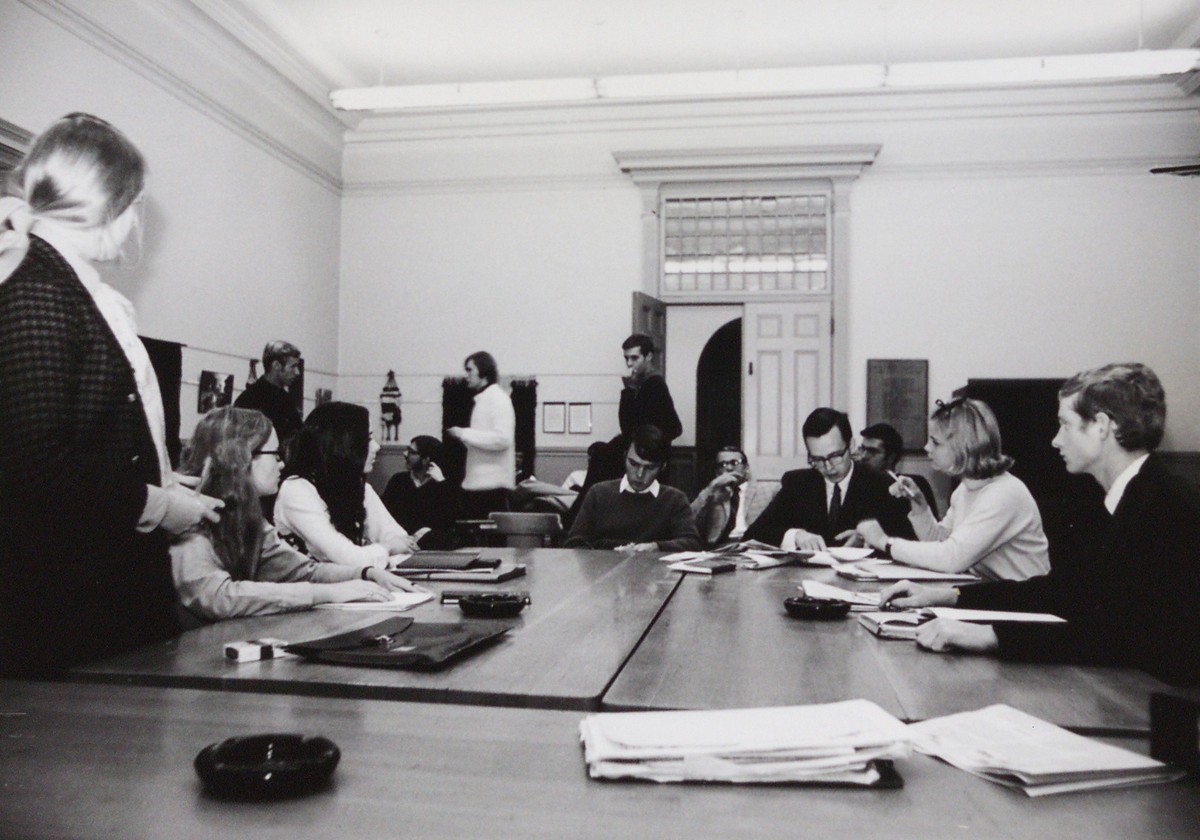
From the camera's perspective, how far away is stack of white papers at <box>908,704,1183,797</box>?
105 cm

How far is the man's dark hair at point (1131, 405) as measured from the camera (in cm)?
209

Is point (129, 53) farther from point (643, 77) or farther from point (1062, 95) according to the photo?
point (1062, 95)

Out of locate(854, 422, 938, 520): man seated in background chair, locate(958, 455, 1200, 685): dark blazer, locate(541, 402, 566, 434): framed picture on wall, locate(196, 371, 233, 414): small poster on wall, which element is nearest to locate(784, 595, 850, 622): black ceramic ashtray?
locate(958, 455, 1200, 685): dark blazer

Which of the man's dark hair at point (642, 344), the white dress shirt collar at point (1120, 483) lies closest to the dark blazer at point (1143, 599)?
the white dress shirt collar at point (1120, 483)

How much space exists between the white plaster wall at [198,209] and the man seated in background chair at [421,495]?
131 cm

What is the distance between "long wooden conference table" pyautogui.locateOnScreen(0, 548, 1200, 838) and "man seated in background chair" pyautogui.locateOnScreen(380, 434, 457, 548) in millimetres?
3358

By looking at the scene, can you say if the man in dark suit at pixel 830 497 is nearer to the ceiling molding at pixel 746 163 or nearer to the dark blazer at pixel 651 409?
the dark blazer at pixel 651 409

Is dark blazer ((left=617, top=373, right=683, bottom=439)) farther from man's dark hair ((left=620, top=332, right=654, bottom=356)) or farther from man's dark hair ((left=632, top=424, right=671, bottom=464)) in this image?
man's dark hair ((left=632, top=424, right=671, bottom=464))

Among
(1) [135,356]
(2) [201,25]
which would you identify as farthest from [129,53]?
(1) [135,356]

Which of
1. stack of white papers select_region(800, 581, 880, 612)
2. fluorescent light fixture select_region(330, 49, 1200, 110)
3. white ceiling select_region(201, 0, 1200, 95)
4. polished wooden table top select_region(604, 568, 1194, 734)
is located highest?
white ceiling select_region(201, 0, 1200, 95)

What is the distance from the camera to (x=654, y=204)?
720 centimetres

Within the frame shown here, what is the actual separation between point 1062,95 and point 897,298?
1837 mm

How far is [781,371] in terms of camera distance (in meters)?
6.97

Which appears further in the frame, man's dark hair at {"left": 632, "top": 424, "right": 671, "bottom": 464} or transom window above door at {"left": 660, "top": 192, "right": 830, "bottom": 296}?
transom window above door at {"left": 660, "top": 192, "right": 830, "bottom": 296}
